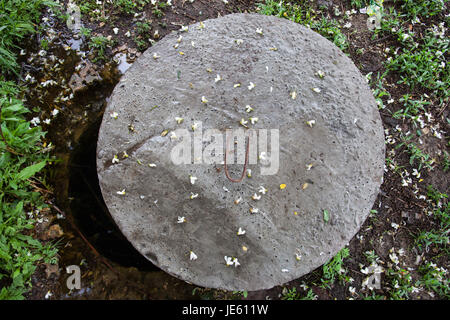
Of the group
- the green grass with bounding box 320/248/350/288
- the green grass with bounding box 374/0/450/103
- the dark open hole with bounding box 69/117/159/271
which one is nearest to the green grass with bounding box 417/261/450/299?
the green grass with bounding box 320/248/350/288

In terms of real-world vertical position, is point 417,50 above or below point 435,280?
above

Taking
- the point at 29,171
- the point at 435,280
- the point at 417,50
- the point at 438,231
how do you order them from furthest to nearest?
1. the point at 417,50
2. the point at 438,231
3. the point at 435,280
4. the point at 29,171

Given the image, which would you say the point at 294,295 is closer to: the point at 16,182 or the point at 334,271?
the point at 334,271

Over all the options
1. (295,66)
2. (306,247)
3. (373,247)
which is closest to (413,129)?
(373,247)

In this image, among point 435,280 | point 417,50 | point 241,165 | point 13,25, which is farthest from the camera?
point 417,50

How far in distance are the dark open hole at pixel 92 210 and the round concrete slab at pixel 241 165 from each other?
2.72ft

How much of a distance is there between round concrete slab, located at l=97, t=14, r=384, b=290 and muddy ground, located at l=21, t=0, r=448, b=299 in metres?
0.84

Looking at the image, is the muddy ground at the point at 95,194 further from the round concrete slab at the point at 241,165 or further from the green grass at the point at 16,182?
the round concrete slab at the point at 241,165

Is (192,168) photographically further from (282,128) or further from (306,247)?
(306,247)

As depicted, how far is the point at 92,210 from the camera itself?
2.71m

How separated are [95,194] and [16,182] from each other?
0.59 m

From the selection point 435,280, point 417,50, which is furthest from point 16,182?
point 417,50

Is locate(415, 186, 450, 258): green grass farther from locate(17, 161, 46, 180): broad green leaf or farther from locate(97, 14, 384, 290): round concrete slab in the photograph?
locate(17, 161, 46, 180): broad green leaf

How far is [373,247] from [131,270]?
2.11m
